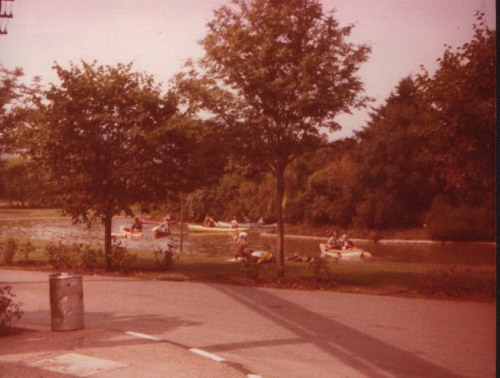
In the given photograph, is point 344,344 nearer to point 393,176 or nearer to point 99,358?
point 99,358

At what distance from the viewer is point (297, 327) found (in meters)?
9.87

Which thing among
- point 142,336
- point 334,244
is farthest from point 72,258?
point 334,244

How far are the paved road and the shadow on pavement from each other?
0.04 feet

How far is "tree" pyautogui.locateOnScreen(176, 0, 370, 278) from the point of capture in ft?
46.5

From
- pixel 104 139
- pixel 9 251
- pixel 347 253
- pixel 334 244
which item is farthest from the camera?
pixel 334 244

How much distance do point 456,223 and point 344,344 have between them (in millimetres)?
34301

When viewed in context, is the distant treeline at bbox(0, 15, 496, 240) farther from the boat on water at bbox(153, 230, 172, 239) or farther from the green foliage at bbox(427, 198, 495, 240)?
the boat on water at bbox(153, 230, 172, 239)

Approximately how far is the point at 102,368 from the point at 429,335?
4.79 m

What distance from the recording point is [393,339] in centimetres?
906

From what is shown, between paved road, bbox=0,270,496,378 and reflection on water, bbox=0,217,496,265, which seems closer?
paved road, bbox=0,270,496,378

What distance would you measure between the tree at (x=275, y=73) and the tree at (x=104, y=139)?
2413 millimetres

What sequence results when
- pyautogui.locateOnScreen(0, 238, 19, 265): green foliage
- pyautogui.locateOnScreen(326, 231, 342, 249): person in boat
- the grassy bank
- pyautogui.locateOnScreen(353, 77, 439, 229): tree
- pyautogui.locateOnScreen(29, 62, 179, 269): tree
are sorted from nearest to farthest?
the grassy bank, pyautogui.locateOnScreen(29, 62, 179, 269): tree, pyautogui.locateOnScreen(0, 238, 19, 265): green foliage, pyautogui.locateOnScreen(326, 231, 342, 249): person in boat, pyautogui.locateOnScreen(353, 77, 439, 229): tree

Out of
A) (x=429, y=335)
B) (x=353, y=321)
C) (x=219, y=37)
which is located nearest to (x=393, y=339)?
(x=429, y=335)

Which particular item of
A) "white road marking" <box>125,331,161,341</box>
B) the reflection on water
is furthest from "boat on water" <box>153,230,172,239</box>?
"white road marking" <box>125,331,161,341</box>
